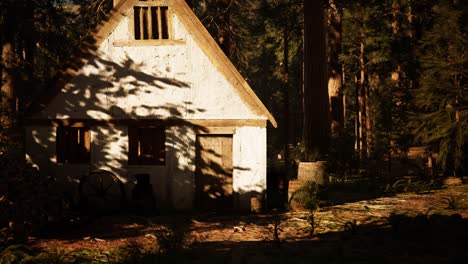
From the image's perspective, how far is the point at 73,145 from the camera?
41.7ft

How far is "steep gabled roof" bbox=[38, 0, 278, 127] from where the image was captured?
11969 mm

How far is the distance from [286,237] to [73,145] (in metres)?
6.98

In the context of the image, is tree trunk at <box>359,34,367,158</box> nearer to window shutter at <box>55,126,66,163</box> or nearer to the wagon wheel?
the wagon wheel

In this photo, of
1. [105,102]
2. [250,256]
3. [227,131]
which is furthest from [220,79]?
[250,256]

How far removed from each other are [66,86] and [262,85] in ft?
127

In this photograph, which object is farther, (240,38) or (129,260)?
(240,38)

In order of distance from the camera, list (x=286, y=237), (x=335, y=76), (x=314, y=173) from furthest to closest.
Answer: (x=335, y=76) → (x=314, y=173) → (x=286, y=237)

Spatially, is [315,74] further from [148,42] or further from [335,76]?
[148,42]

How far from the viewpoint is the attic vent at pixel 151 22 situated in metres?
12.3

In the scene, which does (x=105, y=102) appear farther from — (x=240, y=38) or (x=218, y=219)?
(x=240, y=38)

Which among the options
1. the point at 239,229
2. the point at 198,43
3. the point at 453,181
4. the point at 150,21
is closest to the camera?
the point at 239,229

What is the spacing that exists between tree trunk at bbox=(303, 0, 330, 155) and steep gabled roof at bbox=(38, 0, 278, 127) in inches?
231

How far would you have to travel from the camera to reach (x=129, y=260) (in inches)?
301

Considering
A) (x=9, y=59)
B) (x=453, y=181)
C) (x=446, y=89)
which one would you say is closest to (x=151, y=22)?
(x=9, y=59)
